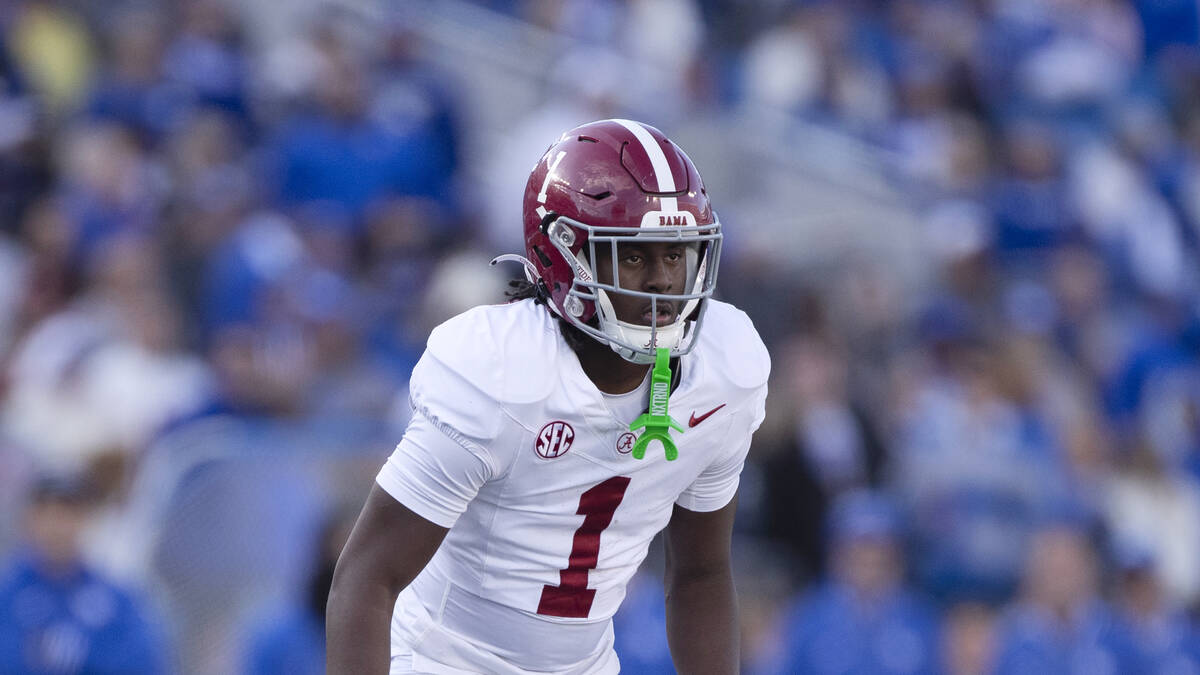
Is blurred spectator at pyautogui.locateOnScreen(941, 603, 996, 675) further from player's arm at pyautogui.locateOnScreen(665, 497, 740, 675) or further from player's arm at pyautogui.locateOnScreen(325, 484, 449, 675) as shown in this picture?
player's arm at pyautogui.locateOnScreen(325, 484, 449, 675)

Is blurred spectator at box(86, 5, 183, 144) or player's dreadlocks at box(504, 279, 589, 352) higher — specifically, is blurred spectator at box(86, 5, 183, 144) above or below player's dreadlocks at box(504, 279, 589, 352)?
below

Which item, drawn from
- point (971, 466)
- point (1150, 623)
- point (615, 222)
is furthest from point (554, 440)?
Answer: point (1150, 623)

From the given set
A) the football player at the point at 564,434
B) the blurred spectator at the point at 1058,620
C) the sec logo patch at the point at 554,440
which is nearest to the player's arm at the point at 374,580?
the football player at the point at 564,434

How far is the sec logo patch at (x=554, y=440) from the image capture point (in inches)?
113

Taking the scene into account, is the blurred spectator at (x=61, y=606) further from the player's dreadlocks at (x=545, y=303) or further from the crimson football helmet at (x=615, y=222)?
the crimson football helmet at (x=615, y=222)

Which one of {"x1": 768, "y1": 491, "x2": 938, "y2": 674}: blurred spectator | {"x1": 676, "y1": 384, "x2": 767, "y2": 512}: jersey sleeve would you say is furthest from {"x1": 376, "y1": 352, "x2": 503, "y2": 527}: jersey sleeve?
{"x1": 768, "y1": 491, "x2": 938, "y2": 674}: blurred spectator

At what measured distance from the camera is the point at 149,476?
6.16 metres

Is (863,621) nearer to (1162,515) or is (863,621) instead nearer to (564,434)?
(1162,515)

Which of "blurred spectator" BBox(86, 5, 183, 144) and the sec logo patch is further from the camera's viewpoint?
"blurred spectator" BBox(86, 5, 183, 144)

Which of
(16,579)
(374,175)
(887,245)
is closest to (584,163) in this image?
(16,579)

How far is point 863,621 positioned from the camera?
685 centimetres

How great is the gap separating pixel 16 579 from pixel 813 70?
21.0 feet

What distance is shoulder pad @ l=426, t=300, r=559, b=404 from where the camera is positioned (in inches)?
111

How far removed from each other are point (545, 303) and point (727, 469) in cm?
47
